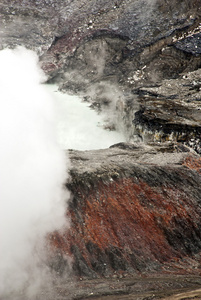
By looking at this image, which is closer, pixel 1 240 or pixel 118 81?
pixel 1 240

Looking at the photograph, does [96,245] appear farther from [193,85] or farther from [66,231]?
[193,85]

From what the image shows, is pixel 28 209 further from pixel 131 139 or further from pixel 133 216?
pixel 131 139

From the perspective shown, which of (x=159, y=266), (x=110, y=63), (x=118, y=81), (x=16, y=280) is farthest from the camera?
(x=110, y=63)

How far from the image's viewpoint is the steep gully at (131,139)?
10.2 metres

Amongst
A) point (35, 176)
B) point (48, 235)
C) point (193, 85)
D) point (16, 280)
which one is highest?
point (193, 85)

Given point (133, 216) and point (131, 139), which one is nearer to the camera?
point (133, 216)

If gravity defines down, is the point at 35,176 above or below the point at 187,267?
above

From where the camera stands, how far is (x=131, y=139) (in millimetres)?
21406

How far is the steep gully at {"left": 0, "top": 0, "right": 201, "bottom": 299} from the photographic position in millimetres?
10156

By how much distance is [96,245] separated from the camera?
10508mm

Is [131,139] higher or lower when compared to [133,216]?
higher

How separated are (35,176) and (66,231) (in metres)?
2.42

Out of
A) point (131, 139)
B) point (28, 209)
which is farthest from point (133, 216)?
point (131, 139)

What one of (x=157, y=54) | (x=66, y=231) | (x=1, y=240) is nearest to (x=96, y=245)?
(x=66, y=231)
